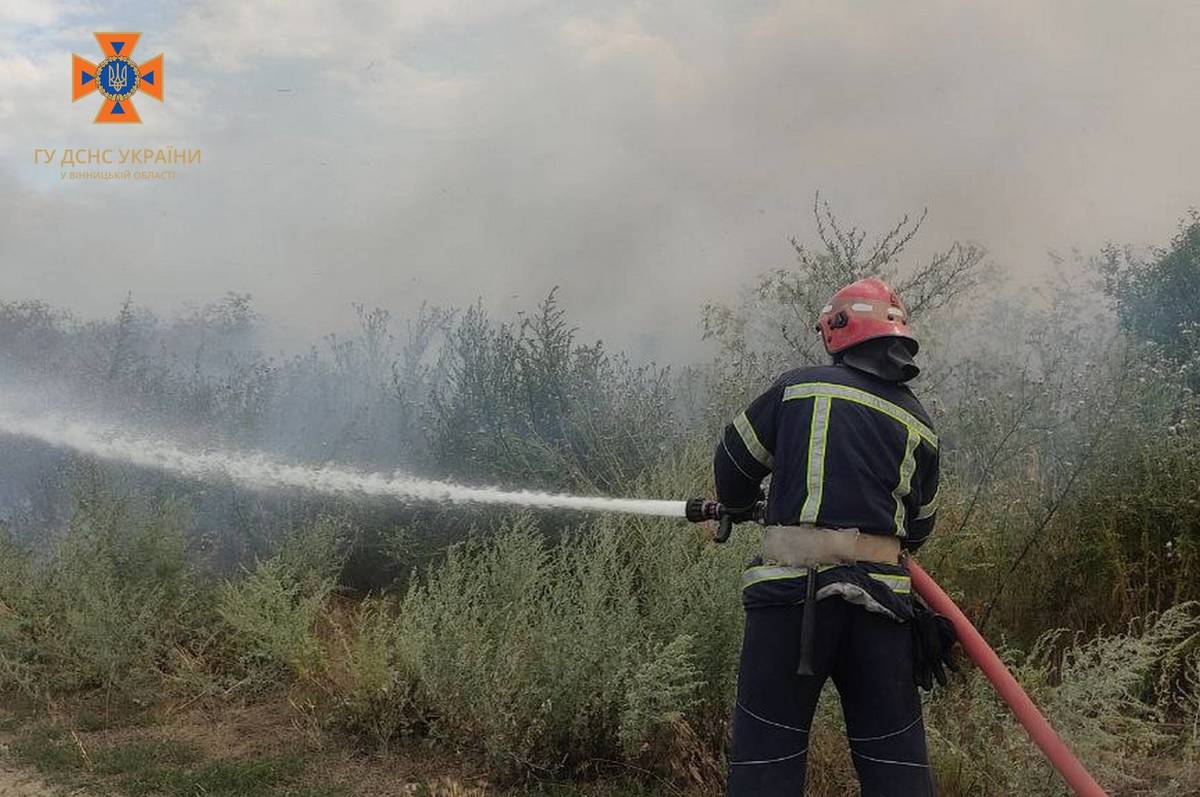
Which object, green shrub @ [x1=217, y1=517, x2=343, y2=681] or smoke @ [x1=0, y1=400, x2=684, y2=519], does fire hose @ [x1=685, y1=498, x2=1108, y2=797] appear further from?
green shrub @ [x1=217, y1=517, x2=343, y2=681]

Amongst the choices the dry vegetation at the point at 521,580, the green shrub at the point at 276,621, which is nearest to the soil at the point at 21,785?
the dry vegetation at the point at 521,580

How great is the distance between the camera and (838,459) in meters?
2.95

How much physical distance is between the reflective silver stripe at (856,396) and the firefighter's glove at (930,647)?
58cm

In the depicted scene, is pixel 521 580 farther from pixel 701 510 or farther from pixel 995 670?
pixel 995 670

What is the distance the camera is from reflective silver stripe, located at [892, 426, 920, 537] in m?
3.02

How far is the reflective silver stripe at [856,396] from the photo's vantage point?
118 inches

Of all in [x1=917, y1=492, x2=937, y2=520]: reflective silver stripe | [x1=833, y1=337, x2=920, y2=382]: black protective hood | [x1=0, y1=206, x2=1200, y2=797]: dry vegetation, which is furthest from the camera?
[x1=0, y1=206, x2=1200, y2=797]: dry vegetation

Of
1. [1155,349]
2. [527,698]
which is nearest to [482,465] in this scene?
[527,698]

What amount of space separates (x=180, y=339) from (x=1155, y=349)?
28.1 ft

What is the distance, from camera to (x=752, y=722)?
9.63ft

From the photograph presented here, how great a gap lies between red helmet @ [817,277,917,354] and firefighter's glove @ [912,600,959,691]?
2.91 ft

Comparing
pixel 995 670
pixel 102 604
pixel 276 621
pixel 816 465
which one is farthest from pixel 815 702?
pixel 102 604

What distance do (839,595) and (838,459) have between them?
0.41 metres

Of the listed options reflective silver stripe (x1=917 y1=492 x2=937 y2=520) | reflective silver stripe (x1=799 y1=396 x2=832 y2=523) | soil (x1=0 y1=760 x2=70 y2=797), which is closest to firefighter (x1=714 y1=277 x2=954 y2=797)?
reflective silver stripe (x1=799 y1=396 x2=832 y2=523)
